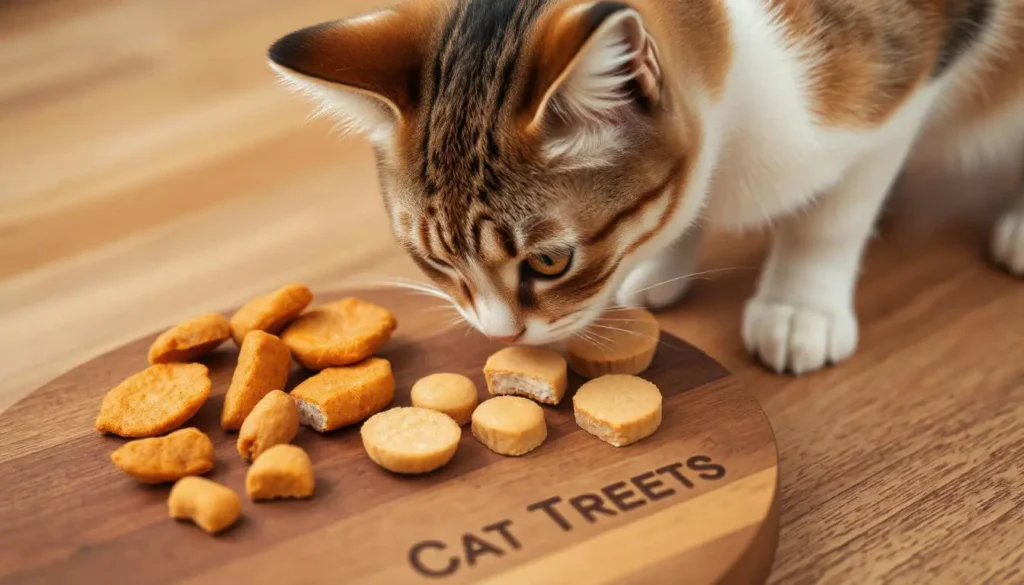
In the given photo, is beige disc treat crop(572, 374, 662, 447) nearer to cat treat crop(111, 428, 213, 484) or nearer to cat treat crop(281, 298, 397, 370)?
cat treat crop(281, 298, 397, 370)

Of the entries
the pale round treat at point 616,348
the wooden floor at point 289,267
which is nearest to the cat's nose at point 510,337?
the pale round treat at point 616,348

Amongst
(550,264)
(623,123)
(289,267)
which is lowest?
(289,267)

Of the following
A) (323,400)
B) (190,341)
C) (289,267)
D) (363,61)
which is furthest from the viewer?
(289,267)

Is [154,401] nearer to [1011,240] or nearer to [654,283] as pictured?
[654,283]

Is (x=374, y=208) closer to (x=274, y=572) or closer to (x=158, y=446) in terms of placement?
(x=158, y=446)

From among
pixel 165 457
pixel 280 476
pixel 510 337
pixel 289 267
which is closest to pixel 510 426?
pixel 510 337

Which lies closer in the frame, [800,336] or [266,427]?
[266,427]

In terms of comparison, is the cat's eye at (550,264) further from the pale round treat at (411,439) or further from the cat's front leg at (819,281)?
the cat's front leg at (819,281)
